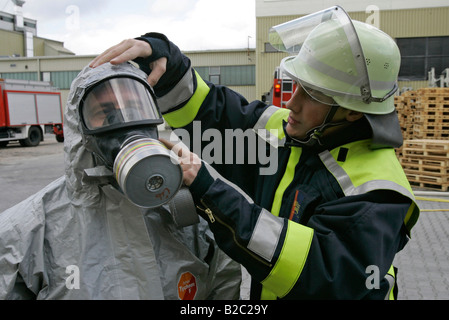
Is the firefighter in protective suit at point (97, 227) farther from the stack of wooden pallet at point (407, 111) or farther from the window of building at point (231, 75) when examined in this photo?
the window of building at point (231, 75)

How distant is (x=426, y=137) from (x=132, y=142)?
1067 cm

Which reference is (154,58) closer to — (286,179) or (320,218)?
(286,179)

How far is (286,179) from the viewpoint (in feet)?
5.96

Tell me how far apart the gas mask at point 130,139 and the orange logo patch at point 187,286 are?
514 mm

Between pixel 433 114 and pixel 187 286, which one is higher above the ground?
pixel 433 114

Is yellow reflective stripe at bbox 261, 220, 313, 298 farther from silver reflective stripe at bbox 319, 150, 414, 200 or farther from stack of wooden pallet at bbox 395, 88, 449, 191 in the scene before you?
stack of wooden pallet at bbox 395, 88, 449, 191

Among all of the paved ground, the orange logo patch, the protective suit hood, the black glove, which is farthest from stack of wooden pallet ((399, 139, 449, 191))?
the protective suit hood

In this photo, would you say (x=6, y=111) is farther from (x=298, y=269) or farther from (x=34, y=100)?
(x=298, y=269)

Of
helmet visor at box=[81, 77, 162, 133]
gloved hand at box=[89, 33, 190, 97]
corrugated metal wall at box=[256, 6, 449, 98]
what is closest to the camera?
helmet visor at box=[81, 77, 162, 133]

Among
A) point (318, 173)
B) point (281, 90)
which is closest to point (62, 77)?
point (281, 90)

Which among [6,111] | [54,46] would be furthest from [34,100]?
[54,46]

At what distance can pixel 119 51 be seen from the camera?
1.57 metres

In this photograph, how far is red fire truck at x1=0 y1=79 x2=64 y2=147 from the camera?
16.8 m
